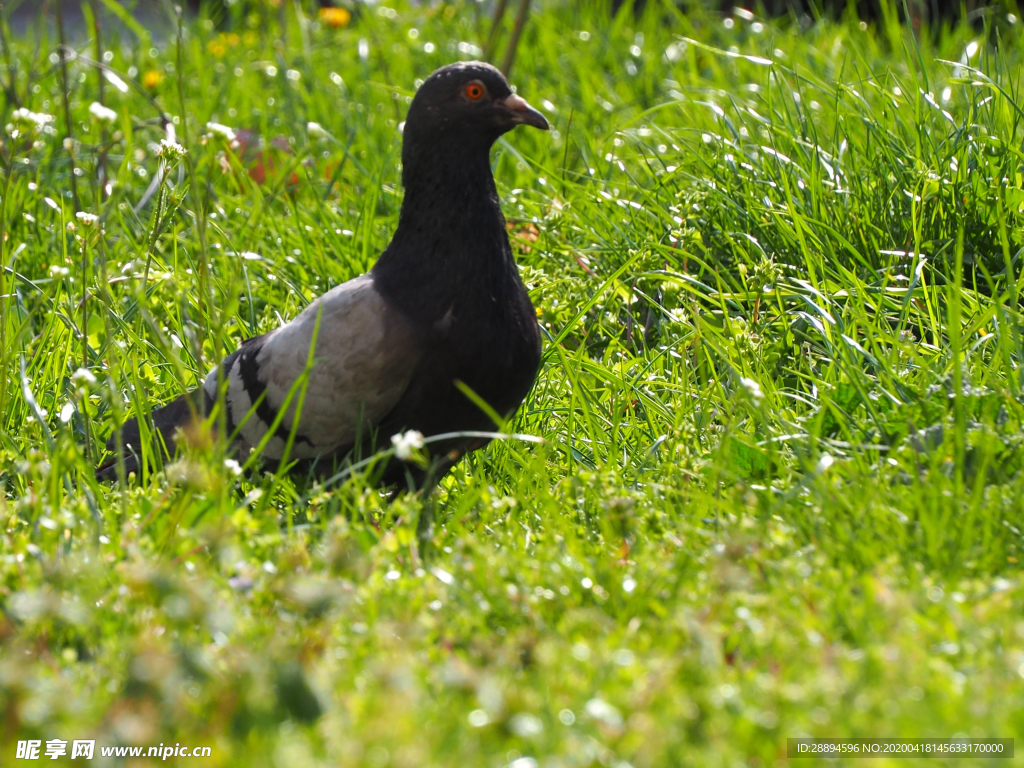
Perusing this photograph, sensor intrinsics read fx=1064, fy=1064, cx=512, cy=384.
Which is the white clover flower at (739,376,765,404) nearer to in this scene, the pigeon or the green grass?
the green grass

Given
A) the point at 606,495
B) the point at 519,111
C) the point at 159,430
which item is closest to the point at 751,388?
the point at 606,495

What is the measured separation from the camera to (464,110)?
8.94 feet

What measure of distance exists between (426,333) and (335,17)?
15.7 ft

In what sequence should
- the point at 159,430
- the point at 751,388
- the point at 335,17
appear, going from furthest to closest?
the point at 335,17, the point at 159,430, the point at 751,388

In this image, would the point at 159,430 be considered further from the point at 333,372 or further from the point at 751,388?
the point at 751,388

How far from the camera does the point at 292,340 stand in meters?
2.73

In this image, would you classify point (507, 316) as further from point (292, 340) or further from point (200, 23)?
point (200, 23)

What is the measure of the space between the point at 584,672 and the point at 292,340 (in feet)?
4.53

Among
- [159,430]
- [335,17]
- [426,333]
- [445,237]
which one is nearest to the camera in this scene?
[426,333]

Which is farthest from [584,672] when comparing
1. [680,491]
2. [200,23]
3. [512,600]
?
[200,23]

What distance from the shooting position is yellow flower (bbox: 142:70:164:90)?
5.80 m

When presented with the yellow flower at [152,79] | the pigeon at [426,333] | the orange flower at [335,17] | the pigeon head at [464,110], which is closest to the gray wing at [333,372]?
the pigeon at [426,333]

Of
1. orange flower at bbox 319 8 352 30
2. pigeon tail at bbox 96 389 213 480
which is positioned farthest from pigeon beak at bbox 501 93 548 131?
orange flower at bbox 319 8 352 30

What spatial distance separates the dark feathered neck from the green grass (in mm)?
432
